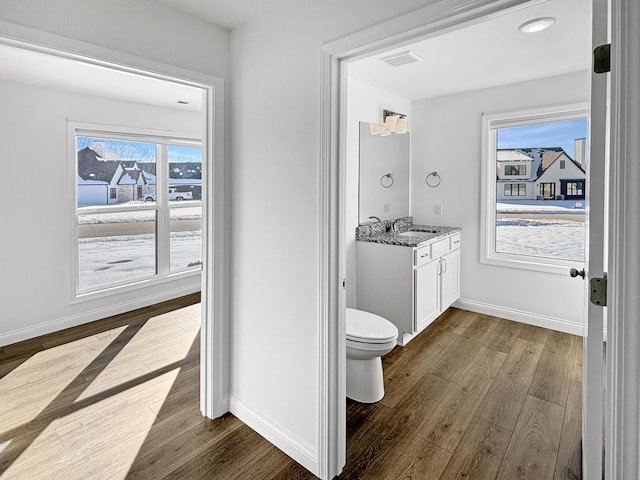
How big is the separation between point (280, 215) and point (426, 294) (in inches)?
76.2

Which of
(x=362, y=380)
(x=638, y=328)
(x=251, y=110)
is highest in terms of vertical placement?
(x=251, y=110)

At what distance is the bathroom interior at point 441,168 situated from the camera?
283 centimetres

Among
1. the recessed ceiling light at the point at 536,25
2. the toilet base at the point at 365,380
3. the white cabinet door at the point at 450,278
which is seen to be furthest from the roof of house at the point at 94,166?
the recessed ceiling light at the point at 536,25

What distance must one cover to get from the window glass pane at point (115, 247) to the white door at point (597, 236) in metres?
4.27

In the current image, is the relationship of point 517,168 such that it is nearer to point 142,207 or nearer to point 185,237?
point 185,237

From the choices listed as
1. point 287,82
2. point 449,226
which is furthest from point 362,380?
point 449,226

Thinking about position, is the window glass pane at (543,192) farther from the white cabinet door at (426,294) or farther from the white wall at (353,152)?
the white wall at (353,152)

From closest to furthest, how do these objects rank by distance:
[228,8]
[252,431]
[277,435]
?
[228,8], [277,435], [252,431]

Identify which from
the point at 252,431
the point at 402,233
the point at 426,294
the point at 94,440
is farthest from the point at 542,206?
the point at 94,440

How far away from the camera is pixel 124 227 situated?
430 centimetres

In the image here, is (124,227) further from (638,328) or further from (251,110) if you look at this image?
(638,328)

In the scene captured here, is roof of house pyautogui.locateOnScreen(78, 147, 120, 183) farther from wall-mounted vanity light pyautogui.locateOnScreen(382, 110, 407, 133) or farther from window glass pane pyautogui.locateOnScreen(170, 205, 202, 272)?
wall-mounted vanity light pyautogui.locateOnScreen(382, 110, 407, 133)

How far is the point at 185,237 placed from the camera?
15.9 ft

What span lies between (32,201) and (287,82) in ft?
9.55
